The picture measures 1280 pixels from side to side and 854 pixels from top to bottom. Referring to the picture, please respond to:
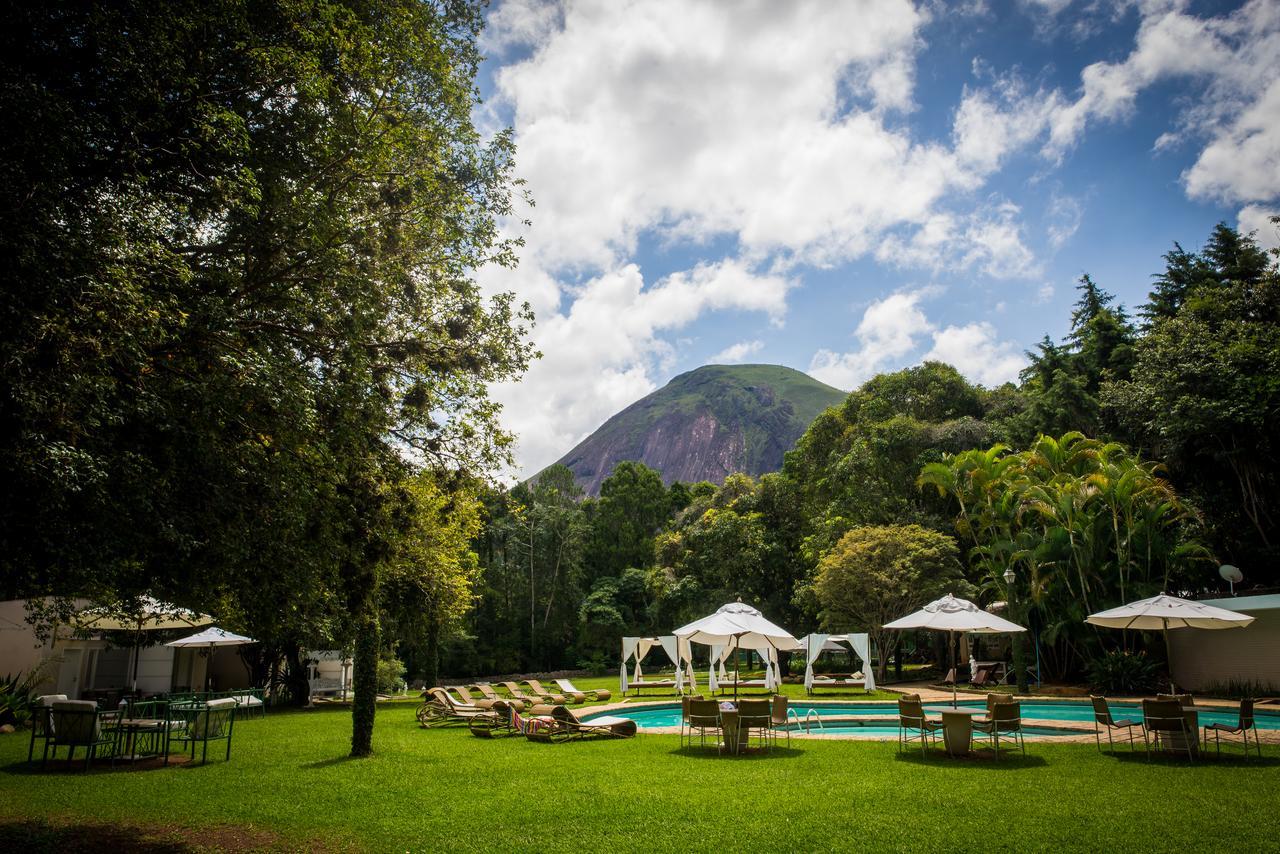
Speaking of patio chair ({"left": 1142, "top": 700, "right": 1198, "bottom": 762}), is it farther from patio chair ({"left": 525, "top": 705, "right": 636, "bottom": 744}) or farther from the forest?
the forest

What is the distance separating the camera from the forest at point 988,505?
21.2 metres

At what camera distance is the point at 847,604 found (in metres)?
27.4

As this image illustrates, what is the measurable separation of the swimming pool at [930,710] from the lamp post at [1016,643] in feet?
6.73

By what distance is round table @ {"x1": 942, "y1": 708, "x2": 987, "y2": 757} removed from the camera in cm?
1044

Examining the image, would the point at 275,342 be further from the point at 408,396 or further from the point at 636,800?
the point at 636,800

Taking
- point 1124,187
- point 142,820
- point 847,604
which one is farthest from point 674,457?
point 142,820

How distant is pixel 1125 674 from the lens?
19.0m

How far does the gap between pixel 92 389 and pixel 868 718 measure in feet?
52.3

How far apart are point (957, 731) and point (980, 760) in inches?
18.2

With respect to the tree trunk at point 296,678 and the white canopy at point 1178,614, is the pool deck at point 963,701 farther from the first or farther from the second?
the tree trunk at point 296,678

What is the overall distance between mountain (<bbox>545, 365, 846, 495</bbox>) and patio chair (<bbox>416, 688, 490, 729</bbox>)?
129 meters

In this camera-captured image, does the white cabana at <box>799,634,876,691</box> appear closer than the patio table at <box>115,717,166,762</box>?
No

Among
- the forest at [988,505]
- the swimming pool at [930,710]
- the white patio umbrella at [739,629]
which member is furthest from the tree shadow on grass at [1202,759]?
the forest at [988,505]

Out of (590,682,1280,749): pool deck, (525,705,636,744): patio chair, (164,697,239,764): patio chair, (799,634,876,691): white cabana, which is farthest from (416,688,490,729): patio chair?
(799,634,876,691): white cabana
